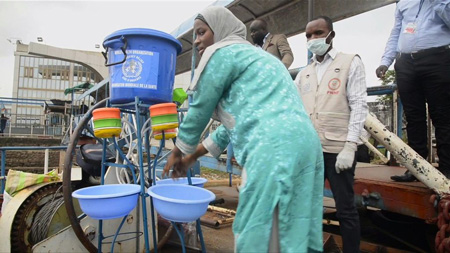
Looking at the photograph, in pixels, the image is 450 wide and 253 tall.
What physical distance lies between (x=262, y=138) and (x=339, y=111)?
1177mm

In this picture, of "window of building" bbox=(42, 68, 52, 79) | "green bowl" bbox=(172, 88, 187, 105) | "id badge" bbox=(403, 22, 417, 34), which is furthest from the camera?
"window of building" bbox=(42, 68, 52, 79)

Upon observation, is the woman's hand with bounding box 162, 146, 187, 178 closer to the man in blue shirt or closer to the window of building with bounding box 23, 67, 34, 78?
the man in blue shirt

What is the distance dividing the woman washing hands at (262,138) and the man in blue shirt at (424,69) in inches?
66.5

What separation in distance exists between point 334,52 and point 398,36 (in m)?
0.91

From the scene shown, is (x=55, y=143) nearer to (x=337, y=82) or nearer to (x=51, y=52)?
(x=51, y=52)

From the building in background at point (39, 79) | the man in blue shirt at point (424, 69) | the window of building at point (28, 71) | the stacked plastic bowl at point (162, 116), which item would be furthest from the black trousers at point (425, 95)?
the window of building at point (28, 71)

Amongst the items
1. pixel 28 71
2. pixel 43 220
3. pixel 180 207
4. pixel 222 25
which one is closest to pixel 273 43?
pixel 222 25

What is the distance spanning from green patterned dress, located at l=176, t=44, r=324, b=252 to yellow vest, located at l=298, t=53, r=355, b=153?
2.94ft

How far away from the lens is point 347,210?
6.69 ft

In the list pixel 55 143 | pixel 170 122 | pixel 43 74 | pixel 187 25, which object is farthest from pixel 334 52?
pixel 43 74

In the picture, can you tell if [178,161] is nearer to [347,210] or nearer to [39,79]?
[347,210]

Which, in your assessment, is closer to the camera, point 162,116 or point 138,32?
point 162,116

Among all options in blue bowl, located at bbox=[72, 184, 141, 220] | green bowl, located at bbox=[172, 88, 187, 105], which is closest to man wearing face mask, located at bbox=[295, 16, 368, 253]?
green bowl, located at bbox=[172, 88, 187, 105]

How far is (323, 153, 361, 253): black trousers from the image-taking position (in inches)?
79.3
